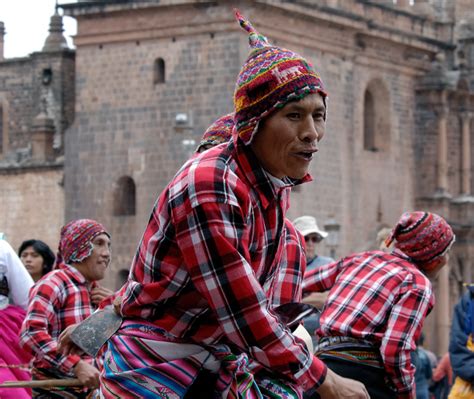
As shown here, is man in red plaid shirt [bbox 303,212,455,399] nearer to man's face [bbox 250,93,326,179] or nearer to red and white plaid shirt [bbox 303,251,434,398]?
red and white plaid shirt [bbox 303,251,434,398]

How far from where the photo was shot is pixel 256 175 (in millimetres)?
5141

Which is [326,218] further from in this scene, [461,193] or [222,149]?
[222,149]

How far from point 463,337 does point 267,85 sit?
5282 mm

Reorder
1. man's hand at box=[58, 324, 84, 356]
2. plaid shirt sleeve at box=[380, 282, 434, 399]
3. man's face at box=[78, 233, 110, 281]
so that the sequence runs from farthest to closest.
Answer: man's face at box=[78, 233, 110, 281]
plaid shirt sleeve at box=[380, 282, 434, 399]
man's hand at box=[58, 324, 84, 356]

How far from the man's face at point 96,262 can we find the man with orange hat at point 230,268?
12.2ft

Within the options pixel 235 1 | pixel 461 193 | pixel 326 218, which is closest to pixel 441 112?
pixel 461 193

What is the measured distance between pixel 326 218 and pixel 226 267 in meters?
29.5

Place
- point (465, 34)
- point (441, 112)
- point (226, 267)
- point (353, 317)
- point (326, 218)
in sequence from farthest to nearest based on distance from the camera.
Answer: point (465, 34)
point (441, 112)
point (326, 218)
point (353, 317)
point (226, 267)

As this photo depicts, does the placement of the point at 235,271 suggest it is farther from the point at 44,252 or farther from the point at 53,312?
the point at 44,252

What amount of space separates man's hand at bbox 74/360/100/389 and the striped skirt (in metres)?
2.28

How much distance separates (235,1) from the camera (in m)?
32.2

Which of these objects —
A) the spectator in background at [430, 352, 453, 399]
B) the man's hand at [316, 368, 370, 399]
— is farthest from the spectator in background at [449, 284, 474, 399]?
the spectator in background at [430, 352, 453, 399]

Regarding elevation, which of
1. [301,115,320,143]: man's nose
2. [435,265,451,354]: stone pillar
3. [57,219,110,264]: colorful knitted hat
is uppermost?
[301,115,320,143]: man's nose

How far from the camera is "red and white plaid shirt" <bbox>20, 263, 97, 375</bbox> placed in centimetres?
845
